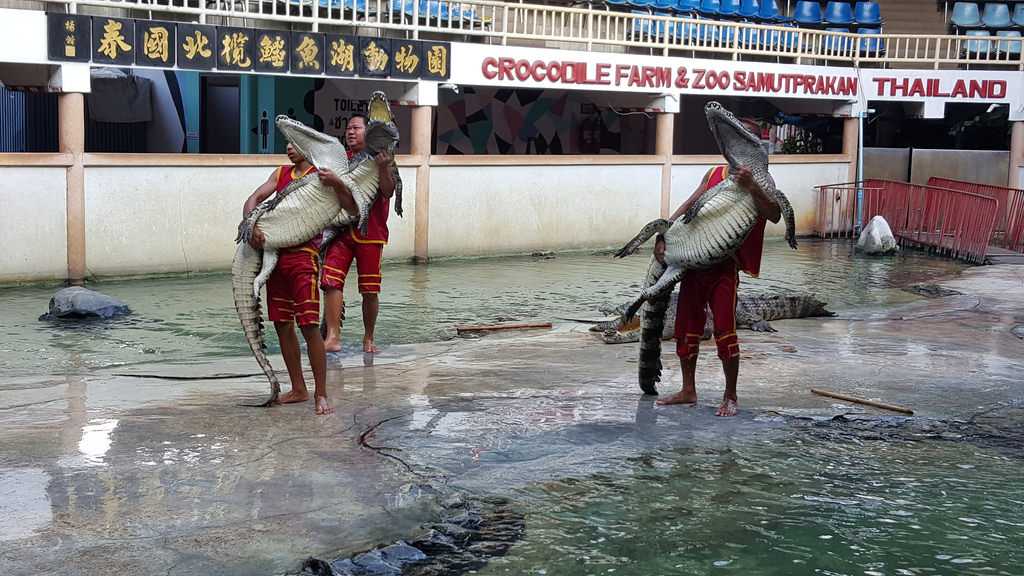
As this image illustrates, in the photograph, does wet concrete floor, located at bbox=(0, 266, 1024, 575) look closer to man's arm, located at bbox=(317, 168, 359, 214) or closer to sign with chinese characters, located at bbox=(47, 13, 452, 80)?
man's arm, located at bbox=(317, 168, 359, 214)

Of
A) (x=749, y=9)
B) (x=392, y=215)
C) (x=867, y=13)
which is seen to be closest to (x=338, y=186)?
(x=392, y=215)

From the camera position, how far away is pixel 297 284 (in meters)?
6.53

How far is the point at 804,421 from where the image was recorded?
A: 6.73 metres

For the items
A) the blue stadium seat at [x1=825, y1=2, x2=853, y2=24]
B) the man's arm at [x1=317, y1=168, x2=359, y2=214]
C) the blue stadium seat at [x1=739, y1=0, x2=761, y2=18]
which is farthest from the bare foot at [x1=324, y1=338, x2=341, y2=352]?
the blue stadium seat at [x1=825, y1=2, x2=853, y2=24]

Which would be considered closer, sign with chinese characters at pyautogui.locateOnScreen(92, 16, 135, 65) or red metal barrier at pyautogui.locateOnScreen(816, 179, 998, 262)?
sign with chinese characters at pyautogui.locateOnScreen(92, 16, 135, 65)

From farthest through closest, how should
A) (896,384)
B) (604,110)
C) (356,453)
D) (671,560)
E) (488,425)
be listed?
1. (604,110)
2. (896,384)
3. (488,425)
4. (356,453)
5. (671,560)

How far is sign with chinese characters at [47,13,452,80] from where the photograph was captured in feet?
41.0

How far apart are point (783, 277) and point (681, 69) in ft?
15.2

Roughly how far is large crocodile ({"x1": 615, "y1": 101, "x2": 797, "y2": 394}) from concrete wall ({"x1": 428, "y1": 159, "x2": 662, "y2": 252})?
9.21 metres

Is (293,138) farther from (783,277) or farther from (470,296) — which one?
(783,277)

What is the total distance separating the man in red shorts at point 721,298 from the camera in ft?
22.2

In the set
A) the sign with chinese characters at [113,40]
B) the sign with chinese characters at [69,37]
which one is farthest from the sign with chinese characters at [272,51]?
the sign with chinese characters at [69,37]

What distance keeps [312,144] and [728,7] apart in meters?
20.0

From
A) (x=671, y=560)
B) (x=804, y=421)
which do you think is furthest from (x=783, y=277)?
(x=671, y=560)
